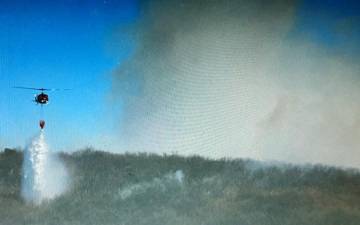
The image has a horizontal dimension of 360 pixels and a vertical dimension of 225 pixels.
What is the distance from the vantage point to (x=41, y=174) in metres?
4.39

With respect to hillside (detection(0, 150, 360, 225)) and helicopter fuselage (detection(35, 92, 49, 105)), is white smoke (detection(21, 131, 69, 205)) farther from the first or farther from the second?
helicopter fuselage (detection(35, 92, 49, 105))

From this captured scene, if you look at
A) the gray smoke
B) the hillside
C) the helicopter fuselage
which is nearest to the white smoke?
the hillside

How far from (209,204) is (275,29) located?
1.49 meters

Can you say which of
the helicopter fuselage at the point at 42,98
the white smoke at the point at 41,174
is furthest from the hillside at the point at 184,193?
the helicopter fuselage at the point at 42,98

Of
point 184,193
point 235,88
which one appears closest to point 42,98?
point 184,193

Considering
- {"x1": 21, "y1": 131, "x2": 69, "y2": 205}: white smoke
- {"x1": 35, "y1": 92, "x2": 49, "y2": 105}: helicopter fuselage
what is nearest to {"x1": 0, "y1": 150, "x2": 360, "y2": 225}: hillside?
{"x1": 21, "y1": 131, "x2": 69, "y2": 205}: white smoke

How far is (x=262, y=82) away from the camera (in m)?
4.12

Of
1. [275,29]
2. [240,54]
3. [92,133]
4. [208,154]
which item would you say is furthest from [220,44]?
[92,133]

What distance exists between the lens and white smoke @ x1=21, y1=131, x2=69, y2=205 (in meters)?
4.24

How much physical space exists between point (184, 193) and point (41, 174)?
50.0 inches

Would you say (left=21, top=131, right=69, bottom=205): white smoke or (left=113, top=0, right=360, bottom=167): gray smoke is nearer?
(left=113, top=0, right=360, bottom=167): gray smoke

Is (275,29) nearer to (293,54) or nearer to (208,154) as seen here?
(293,54)

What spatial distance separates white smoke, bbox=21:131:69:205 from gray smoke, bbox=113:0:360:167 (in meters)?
0.62

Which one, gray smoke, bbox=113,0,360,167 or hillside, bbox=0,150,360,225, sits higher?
gray smoke, bbox=113,0,360,167
